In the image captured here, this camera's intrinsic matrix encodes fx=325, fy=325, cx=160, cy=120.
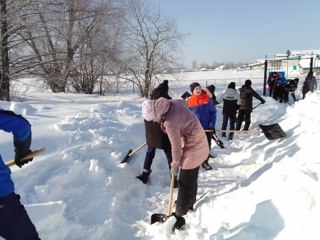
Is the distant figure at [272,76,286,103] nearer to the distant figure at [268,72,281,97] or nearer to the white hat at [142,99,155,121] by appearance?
the distant figure at [268,72,281,97]

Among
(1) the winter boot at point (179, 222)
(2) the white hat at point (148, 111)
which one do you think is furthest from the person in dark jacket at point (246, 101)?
(1) the winter boot at point (179, 222)

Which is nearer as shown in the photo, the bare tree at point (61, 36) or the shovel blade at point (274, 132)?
the shovel blade at point (274, 132)

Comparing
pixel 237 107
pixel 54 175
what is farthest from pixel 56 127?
pixel 237 107

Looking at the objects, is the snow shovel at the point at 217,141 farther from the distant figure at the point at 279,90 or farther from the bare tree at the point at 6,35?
the distant figure at the point at 279,90

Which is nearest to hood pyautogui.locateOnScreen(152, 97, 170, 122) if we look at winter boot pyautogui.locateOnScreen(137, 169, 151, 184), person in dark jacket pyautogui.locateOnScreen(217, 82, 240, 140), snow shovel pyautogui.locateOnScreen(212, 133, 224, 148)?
winter boot pyautogui.locateOnScreen(137, 169, 151, 184)

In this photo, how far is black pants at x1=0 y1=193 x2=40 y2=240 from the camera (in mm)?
2297

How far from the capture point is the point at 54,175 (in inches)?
179

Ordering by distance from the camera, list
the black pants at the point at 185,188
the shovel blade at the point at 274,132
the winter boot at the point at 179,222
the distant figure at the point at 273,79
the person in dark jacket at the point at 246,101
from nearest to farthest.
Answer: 1. the winter boot at the point at 179,222
2. the black pants at the point at 185,188
3. the shovel blade at the point at 274,132
4. the person in dark jacket at the point at 246,101
5. the distant figure at the point at 273,79

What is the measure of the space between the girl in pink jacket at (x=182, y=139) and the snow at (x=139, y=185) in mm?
407

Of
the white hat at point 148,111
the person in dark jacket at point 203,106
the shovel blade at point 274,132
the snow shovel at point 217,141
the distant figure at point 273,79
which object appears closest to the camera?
the white hat at point 148,111

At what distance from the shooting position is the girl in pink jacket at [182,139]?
3.56 meters

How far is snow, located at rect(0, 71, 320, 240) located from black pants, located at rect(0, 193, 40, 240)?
1253 mm

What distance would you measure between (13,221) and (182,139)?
212cm

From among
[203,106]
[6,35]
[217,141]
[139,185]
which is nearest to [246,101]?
[217,141]
